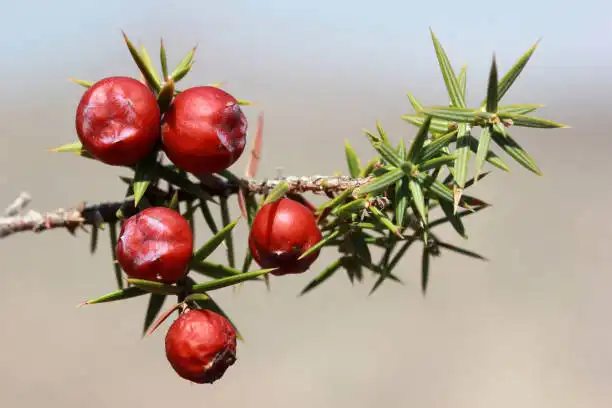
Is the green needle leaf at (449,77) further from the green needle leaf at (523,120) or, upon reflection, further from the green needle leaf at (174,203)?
the green needle leaf at (174,203)

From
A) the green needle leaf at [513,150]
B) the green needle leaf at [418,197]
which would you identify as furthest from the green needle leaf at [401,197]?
the green needle leaf at [513,150]

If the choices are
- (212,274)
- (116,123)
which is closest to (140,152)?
(116,123)

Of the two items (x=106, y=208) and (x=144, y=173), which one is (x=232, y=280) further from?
(x=106, y=208)

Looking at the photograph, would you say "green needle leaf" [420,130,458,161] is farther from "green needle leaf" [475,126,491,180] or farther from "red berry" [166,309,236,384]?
"red berry" [166,309,236,384]

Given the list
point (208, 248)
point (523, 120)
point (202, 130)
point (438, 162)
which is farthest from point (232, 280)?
point (523, 120)

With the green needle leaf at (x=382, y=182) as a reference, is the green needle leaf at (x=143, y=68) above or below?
above

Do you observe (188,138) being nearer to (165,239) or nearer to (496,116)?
(165,239)
